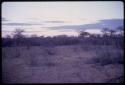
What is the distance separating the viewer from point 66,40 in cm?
445

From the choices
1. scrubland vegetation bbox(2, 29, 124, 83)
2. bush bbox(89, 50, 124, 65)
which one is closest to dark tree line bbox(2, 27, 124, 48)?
scrubland vegetation bbox(2, 29, 124, 83)

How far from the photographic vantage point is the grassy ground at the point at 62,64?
439cm

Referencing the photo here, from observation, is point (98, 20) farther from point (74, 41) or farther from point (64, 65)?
point (64, 65)

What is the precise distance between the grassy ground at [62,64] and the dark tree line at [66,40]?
6 centimetres

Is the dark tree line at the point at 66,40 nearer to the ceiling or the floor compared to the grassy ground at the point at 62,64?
nearer to the ceiling

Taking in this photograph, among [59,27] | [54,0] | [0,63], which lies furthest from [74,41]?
[0,63]

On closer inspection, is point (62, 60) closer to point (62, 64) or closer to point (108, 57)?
point (62, 64)

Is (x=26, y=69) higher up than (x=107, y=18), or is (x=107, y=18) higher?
(x=107, y=18)

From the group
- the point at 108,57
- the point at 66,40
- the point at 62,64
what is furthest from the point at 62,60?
the point at 108,57

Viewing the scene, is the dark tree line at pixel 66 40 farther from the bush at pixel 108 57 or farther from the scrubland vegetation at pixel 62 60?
the bush at pixel 108 57

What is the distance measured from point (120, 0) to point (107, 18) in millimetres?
296

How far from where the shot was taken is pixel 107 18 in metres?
4.45

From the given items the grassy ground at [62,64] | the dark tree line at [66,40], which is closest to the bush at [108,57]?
the grassy ground at [62,64]

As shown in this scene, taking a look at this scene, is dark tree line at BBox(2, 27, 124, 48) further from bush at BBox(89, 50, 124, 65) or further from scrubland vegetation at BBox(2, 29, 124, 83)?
bush at BBox(89, 50, 124, 65)
